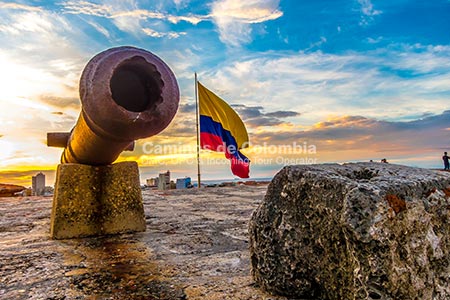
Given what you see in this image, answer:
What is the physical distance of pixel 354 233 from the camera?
46.8 inches

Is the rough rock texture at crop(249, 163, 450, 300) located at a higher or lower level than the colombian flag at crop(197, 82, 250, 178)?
lower

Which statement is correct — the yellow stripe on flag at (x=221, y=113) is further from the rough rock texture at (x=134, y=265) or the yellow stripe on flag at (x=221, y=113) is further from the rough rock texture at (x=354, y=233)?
the rough rock texture at (x=354, y=233)

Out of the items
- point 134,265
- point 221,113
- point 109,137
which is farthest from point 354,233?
point 221,113

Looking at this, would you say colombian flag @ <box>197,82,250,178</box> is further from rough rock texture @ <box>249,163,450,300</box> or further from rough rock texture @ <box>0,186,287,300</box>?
rough rock texture @ <box>249,163,450,300</box>

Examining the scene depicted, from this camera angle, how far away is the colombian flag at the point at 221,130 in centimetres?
958

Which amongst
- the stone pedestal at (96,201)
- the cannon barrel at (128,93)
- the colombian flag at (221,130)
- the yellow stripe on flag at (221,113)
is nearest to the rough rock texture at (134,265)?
the stone pedestal at (96,201)

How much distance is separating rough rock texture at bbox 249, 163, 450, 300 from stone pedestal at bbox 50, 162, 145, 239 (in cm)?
200

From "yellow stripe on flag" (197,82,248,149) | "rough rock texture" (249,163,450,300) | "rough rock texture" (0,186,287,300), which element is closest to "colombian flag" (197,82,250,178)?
"yellow stripe on flag" (197,82,248,149)

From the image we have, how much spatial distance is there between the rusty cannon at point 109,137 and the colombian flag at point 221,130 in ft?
19.9

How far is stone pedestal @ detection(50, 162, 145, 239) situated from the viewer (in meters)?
3.14

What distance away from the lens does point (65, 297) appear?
164 centimetres

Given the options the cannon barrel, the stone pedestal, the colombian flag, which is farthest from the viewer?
the colombian flag

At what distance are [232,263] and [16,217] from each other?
3803 mm

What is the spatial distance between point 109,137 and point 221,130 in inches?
296
